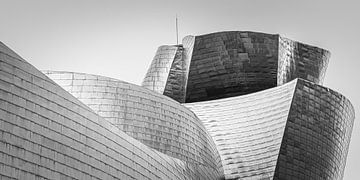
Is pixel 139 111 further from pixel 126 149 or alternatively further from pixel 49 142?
pixel 49 142

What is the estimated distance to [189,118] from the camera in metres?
45.1

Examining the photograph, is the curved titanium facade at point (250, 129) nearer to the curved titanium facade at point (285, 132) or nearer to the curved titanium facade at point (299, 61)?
the curved titanium facade at point (285, 132)

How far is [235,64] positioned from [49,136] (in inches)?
1096

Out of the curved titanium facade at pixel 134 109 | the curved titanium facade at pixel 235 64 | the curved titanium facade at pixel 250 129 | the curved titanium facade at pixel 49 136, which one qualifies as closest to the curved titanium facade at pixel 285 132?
the curved titanium facade at pixel 250 129

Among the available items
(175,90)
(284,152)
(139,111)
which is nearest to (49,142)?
(139,111)

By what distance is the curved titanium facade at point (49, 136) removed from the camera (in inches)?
1130

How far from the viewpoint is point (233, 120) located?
51.4m

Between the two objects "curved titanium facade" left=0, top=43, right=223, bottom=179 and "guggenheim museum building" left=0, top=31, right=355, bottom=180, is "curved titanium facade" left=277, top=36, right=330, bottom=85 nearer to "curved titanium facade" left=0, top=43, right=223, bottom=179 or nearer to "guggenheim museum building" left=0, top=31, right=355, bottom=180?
"guggenheim museum building" left=0, top=31, right=355, bottom=180

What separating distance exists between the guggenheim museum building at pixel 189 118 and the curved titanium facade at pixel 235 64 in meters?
0.06

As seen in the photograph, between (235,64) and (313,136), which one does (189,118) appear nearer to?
(313,136)

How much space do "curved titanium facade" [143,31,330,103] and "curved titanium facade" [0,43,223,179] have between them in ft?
71.4

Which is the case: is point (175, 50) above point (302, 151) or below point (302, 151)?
above

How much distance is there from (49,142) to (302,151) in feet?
70.4

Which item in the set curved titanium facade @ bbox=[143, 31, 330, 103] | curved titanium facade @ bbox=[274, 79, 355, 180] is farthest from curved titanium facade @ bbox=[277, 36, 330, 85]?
curved titanium facade @ bbox=[274, 79, 355, 180]
